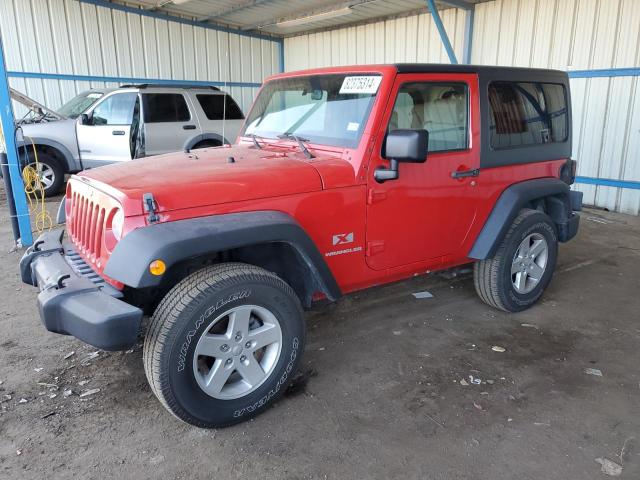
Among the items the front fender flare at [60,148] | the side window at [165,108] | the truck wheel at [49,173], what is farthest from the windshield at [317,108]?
the truck wheel at [49,173]

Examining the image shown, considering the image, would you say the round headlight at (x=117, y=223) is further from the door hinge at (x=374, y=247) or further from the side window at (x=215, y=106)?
the side window at (x=215, y=106)

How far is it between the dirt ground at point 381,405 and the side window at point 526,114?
1454 mm

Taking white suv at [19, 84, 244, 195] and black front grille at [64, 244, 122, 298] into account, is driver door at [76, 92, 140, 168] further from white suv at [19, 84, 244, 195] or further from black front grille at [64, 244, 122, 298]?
black front grille at [64, 244, 122, 298]

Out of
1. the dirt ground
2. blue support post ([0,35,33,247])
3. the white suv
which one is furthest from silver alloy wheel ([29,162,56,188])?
the dirt ground

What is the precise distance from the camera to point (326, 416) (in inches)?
109

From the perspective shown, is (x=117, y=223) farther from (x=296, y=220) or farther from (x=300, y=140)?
(x=300, y=140)

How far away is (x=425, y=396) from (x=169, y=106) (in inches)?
293

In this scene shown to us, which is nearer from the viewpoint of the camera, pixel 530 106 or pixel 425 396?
pixel 425 396

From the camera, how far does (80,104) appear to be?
8.99 meters

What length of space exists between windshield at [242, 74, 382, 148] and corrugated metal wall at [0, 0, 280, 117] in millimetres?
9202

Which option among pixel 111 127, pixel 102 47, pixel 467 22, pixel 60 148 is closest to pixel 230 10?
pixel 102 47

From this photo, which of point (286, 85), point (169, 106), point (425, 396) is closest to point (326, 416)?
point (425, 396)

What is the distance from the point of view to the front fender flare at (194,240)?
2.23 metres

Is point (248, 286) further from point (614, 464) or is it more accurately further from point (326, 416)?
point (614, 464)
